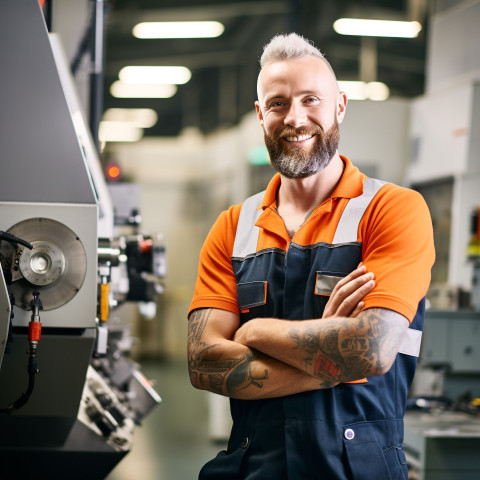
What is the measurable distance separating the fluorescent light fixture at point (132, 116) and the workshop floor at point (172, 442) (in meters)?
6.20

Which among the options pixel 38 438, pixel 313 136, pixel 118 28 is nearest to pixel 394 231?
pixel 313 136

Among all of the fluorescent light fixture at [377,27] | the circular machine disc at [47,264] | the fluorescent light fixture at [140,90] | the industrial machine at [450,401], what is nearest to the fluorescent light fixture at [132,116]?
the fluorescent light fixture at [140,90]

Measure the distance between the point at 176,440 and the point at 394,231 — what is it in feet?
17.7

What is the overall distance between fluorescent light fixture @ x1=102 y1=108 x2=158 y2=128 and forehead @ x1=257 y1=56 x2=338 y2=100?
12171 millimetres

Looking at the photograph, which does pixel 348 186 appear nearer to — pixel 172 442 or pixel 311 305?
pixel 311 305

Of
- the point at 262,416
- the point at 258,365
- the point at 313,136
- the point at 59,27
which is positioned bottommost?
the point at 262,416

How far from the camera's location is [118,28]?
9.92 meters

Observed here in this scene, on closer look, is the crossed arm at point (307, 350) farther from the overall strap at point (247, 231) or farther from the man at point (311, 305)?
the overall strap at point (247, 231)

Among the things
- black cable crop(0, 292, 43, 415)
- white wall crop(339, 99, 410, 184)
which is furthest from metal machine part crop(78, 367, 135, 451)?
white wall crop(339, 99, 410, 184)

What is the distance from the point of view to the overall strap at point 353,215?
5.76 ft

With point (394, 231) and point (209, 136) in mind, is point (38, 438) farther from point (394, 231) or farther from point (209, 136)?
point (209, 136)

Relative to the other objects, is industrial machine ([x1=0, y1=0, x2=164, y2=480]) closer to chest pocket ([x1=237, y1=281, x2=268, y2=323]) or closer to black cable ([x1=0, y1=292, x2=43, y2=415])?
black cable ([x1=0, y1=292, x2=43, y2=415])

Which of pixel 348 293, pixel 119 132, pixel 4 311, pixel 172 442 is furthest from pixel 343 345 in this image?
pixel 119 132

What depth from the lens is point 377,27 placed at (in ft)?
26.5
